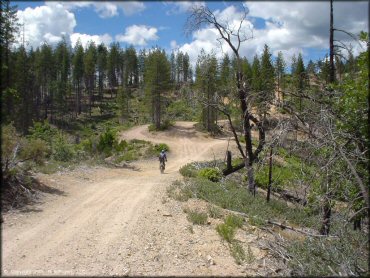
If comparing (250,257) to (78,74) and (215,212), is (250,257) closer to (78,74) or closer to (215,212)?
(215,212)

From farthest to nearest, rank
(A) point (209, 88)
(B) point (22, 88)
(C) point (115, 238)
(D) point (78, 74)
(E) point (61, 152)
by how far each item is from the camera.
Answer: (D) point (78, 74) → (B) point (22, 88) → (A) point (209, 88) → (E) point (61, 152) → (C) point (115, 238)

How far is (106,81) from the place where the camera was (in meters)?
109

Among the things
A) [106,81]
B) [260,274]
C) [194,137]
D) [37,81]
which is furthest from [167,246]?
[106,81]

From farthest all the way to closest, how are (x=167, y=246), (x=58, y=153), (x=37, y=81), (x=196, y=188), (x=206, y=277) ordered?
(x=37, y=81) → (x=58, y=153) → (x=196, y=188) → (x=167, y=246) → (x=206, y=277)

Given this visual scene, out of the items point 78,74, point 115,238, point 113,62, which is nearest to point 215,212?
point 115,238

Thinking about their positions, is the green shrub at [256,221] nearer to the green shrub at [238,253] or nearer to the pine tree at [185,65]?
the green shrub at [238,253]

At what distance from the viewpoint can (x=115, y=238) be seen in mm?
10453

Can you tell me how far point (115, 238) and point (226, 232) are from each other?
303 cm

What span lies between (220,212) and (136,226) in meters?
3.27

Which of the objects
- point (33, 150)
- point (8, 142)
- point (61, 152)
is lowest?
point (61, 152)

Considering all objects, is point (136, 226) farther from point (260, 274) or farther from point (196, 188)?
point (196, 188)

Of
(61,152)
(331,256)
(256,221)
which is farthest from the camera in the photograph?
(61,152)

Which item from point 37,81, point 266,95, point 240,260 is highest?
point 37,81

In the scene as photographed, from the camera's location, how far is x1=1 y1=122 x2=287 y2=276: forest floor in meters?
8.59
